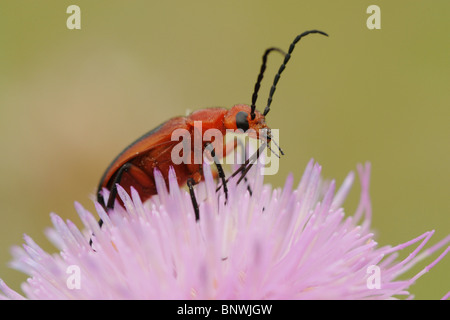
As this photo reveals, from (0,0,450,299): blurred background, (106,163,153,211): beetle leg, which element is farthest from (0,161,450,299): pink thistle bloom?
(0,0,450,299): blurred background

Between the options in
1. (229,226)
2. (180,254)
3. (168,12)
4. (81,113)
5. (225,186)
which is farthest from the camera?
(168,12)

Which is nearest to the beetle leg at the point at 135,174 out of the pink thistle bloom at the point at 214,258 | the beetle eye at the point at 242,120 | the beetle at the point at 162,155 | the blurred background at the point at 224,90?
the beetle at the point at 162,155

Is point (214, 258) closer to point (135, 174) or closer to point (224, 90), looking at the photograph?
point (135, 174)

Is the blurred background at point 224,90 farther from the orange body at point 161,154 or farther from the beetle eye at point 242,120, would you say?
the beetle eye at point 242,120

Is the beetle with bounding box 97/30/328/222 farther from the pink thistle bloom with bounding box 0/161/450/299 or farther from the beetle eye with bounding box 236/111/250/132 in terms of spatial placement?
the pink thistle bloom with bounding box 0/161/450/299

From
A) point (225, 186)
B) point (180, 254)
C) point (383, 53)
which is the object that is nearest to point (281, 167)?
point (383, 53)

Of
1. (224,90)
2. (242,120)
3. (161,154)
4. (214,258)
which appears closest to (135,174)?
(161,154)

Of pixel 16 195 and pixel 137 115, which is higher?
pixel 137 115

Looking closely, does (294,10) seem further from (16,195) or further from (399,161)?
(16,195)
